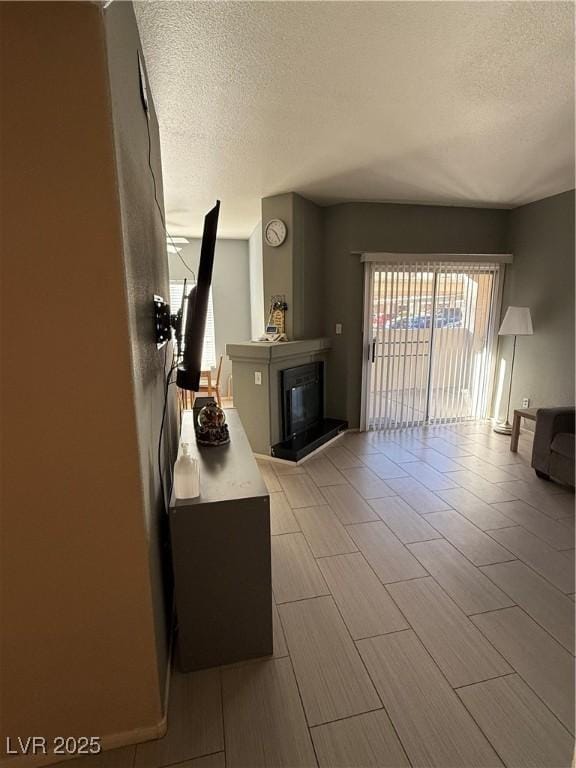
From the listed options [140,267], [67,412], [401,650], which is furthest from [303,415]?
[67,412]

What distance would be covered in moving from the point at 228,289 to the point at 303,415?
131 inches

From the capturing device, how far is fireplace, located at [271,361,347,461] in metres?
3.69

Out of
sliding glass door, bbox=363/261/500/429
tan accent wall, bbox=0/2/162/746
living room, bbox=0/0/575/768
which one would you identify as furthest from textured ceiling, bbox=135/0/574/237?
sliding glass door, bbox=363/261/500/429

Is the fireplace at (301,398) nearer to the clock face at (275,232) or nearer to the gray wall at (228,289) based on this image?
the clock face at (275,232)

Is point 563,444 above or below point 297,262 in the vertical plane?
below

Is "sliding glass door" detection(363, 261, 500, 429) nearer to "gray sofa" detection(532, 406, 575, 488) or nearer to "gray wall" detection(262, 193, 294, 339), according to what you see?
"gray wall" detection(262, 193, 294, 339)

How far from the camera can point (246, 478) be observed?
5.37 ft

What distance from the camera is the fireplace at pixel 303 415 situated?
369 cm

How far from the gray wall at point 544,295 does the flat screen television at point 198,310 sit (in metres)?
3.87

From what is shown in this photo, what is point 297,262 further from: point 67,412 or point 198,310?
point 67,412

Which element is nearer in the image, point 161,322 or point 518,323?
point 161,322

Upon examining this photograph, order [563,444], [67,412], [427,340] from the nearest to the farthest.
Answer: [67,412], [563,444], [427,340]

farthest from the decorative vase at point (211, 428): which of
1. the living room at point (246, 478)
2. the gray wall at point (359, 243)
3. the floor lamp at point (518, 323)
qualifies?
the floor lamp at point (518, 323)

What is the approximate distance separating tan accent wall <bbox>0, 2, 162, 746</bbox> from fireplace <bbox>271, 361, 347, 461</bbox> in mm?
2458
